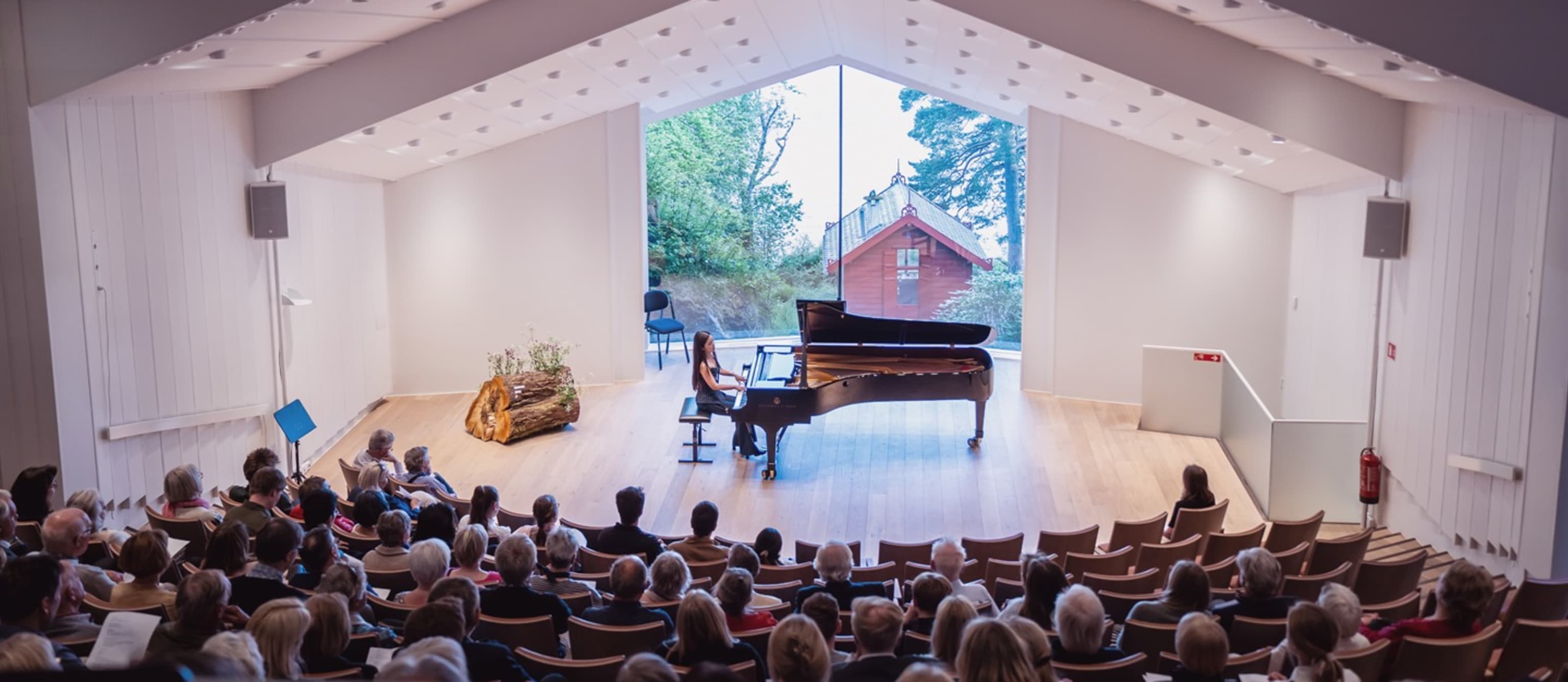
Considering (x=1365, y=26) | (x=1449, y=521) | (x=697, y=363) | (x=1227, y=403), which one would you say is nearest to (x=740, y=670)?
(x=1365, y=26)

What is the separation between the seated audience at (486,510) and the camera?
5.80m

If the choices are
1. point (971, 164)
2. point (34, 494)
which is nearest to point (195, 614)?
point (34, 494)

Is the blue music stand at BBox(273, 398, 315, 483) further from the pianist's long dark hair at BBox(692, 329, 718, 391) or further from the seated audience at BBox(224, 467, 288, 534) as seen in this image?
the pianist's long dark hair at BBox(692, 329, 718, 391)

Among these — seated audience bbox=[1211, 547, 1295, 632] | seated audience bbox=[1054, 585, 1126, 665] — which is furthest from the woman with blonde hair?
seated audience bbox=[1211, 547, 1295, 632]

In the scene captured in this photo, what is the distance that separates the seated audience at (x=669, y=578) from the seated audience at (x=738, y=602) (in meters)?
0.28

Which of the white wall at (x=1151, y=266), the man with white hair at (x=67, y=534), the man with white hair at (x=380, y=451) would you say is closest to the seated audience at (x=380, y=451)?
the man with white hair at (x=380, y=451)

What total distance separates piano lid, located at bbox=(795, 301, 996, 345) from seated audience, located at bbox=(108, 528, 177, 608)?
630 cm

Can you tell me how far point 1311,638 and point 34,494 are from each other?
558 centimetres

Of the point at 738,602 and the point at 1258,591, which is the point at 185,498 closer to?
the point at 738,602

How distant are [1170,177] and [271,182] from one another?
8249mm

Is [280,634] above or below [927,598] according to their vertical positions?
above

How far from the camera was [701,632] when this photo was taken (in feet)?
12.0

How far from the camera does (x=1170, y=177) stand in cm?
1178

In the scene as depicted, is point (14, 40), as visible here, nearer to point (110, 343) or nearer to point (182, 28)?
point (182, 28)
